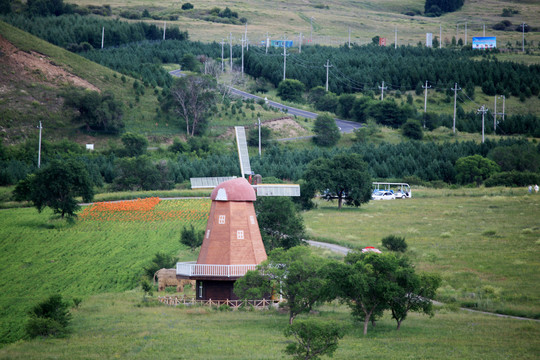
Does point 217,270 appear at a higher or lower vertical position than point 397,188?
higher

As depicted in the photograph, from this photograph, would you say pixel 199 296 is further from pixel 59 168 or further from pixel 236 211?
pixel 59 168

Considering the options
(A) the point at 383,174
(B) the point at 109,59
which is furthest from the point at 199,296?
(B) the point at 109,59

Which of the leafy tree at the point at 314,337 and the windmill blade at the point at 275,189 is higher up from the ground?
the windmill blade at the point at 275,189

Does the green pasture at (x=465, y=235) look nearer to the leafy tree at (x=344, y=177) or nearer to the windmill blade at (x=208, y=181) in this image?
the leafy tree at (x=344, y=177)

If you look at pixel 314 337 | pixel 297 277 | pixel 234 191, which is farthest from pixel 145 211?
pixel 314 337

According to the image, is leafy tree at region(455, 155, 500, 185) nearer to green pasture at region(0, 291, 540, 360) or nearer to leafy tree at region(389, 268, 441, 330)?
green pasture at region(0, 291, 540, 360)

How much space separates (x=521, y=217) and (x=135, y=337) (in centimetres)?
5081

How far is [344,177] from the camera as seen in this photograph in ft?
260

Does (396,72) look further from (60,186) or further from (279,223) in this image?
(279,223)

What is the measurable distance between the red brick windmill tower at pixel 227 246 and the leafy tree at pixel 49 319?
789cm

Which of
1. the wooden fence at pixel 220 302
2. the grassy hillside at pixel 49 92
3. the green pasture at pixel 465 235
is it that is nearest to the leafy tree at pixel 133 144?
the grassy hillside at pixel 49 92

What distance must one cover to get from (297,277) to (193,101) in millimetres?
76056

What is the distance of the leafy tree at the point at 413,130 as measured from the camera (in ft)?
388

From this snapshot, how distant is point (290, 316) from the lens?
38.2 m
